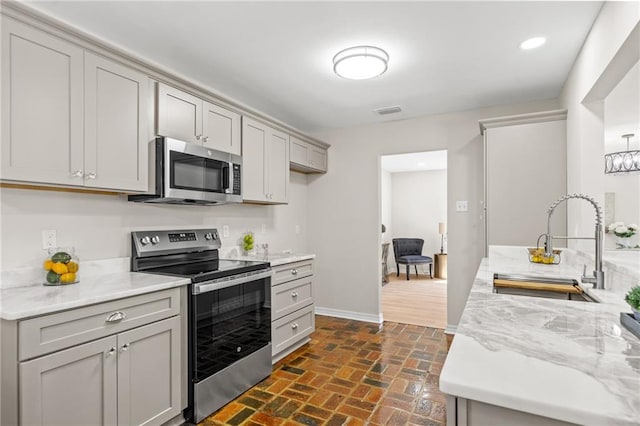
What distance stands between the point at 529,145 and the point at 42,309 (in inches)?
144

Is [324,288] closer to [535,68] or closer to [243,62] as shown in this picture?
[243,62]

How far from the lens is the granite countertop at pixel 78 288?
1492 mm

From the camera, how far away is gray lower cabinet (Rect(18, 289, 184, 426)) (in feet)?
4.88

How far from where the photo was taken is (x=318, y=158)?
442cm

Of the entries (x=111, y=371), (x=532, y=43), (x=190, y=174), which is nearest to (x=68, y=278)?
(x=111, y=371)

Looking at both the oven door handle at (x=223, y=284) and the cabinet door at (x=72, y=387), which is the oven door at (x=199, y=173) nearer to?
the oven door handle at (x=223, y=284)

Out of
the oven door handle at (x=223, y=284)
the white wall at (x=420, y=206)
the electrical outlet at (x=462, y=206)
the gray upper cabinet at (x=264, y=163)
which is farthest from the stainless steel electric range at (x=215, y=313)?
the white wall at (x=420, y=206)

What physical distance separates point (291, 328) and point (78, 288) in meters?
1.83

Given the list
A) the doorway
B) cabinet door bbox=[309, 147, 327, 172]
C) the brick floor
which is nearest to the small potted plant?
the brick floor

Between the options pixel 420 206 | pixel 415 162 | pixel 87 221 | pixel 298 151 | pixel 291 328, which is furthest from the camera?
pixel 420 206

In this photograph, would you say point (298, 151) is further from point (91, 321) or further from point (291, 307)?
point (91, 321)

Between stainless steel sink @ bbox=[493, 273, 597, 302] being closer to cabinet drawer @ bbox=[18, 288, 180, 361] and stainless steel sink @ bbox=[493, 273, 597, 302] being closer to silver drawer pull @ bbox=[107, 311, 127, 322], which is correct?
cabinet drawer @ bbox=[18, 288, 180, 361]

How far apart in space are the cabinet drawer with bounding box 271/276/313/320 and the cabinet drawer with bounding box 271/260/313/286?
0.14ft

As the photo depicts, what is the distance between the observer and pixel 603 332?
1101mm
